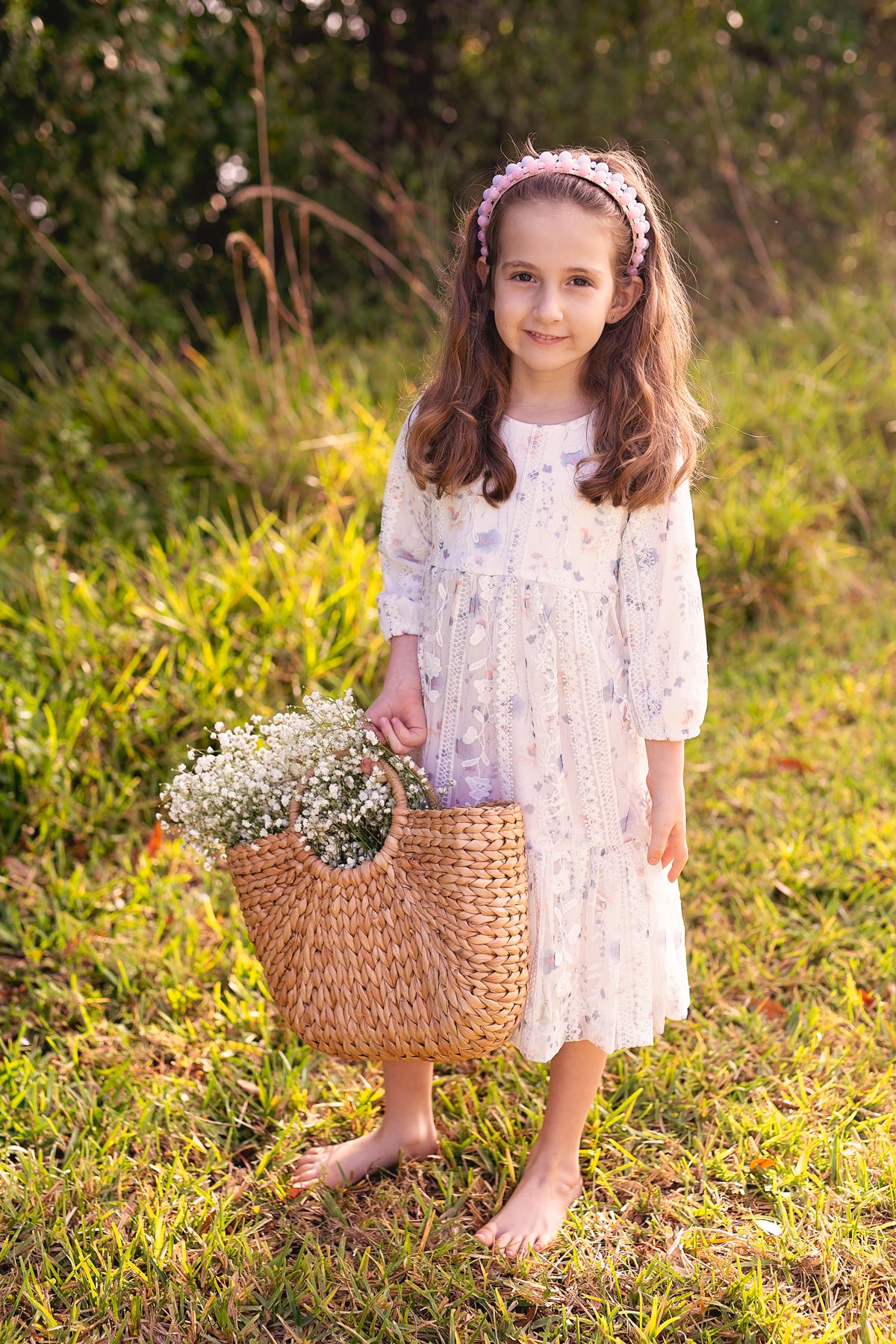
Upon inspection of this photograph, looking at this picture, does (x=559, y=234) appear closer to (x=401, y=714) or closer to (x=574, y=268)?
(x=574, y=268)

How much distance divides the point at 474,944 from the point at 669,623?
565 mm

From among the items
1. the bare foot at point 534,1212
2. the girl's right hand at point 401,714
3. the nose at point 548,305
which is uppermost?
the nose at point 548,305

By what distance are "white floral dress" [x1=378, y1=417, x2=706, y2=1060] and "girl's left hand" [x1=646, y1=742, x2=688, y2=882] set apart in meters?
0.04

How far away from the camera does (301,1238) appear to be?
1856 mm

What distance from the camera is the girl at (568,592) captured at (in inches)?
66.5

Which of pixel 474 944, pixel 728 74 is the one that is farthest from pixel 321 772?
pixel 728 74

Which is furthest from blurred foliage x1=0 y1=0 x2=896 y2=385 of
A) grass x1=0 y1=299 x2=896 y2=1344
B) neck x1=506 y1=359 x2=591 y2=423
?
neck x1=506 y1=359 x2=591 y2=423

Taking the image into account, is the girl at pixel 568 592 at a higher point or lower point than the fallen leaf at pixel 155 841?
higher

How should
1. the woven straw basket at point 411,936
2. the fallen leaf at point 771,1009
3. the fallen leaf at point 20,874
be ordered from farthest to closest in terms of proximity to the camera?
the fallen leaf at point 20,874 < the fallen leaf at point 771,1009 < the woven straw basket at point 411,936

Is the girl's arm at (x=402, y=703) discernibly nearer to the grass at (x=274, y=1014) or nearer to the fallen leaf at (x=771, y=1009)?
the grass at (x=274, y=1014)

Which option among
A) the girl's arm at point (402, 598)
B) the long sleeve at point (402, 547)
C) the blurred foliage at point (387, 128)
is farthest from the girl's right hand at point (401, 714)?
the blurred foliage at point (387, 128)

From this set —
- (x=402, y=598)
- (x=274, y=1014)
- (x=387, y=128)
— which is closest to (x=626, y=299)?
(x=402, y=598)

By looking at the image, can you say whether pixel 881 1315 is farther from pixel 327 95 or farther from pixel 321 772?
pixel 327 95

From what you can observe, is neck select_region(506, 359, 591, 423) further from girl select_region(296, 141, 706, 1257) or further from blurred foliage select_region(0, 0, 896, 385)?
blurred foliage select_region(0, 0, 896, 385)
